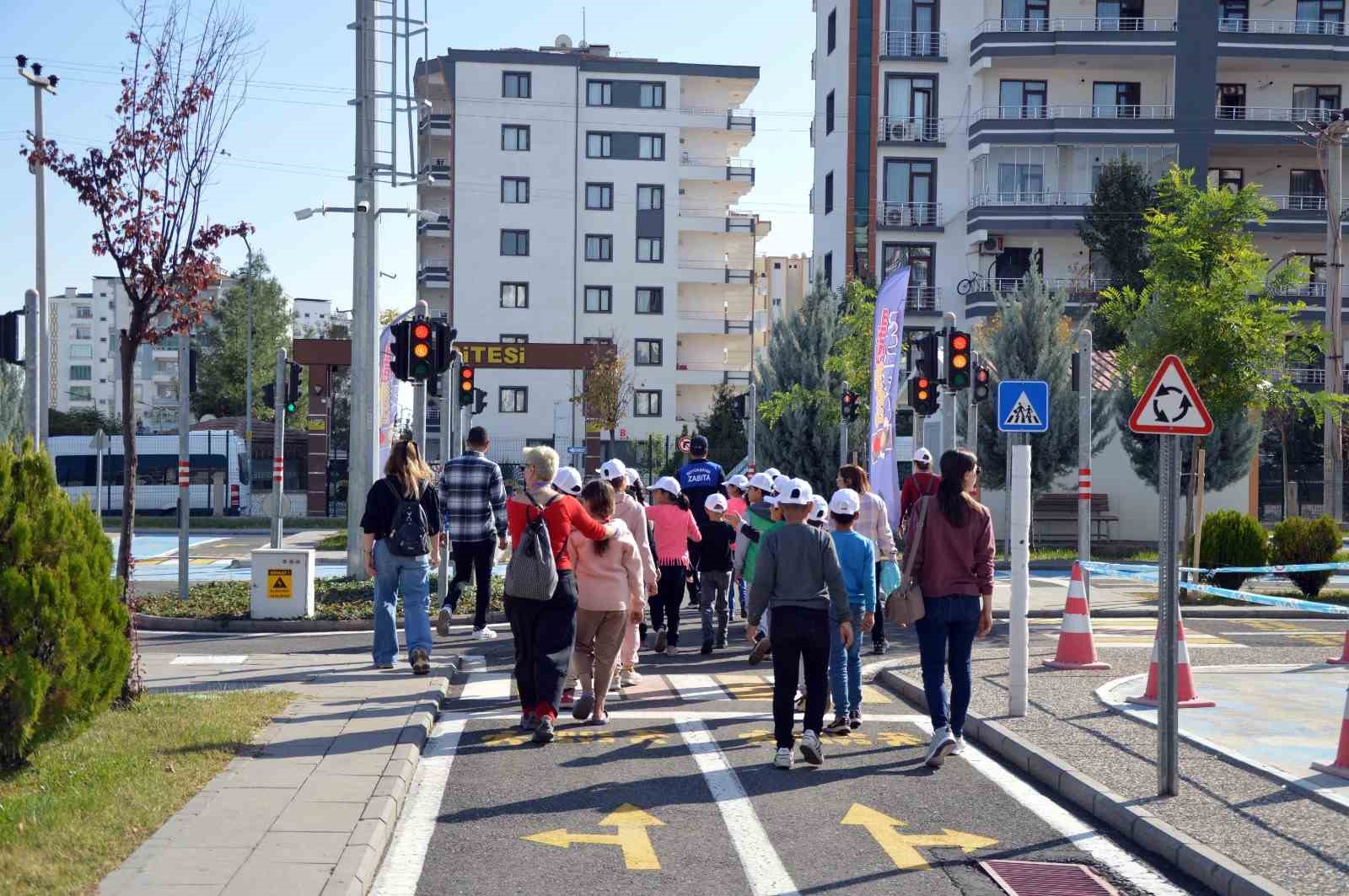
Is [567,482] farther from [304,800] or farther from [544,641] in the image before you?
[304,800]

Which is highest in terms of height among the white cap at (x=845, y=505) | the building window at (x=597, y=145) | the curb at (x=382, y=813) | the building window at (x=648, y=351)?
the building window at (x=597, y=145)

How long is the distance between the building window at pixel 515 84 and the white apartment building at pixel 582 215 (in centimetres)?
6

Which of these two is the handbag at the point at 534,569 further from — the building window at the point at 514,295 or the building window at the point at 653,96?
the building window at the point at 653,96

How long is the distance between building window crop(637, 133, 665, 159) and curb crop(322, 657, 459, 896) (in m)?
62.8

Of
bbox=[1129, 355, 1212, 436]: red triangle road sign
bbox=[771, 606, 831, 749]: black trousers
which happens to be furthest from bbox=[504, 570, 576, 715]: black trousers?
bbox=[1129, 355, 1212, 436]: red triangle road sign

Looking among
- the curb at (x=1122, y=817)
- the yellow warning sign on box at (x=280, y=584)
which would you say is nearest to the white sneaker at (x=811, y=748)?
the curb at (x=1122, y=817)

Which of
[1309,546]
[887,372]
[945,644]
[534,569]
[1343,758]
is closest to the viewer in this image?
[1343,758]

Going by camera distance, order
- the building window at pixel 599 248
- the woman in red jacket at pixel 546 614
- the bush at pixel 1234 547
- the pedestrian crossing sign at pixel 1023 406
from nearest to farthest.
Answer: the woman in red jacket at pixel 546 614 < the pedestrian crossing sign at pixel 1023 406 < the bush at pixel 1234 547 < the building window at pixel 599 248

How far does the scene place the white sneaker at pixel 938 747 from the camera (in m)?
8.97

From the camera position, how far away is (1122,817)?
746cm

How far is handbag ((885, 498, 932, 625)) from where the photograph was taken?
30.1 ft

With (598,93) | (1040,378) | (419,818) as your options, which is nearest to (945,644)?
(419,818)

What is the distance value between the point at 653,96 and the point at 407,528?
2448 inches

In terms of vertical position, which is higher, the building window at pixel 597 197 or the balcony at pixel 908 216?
the building window at pixel 597 197
